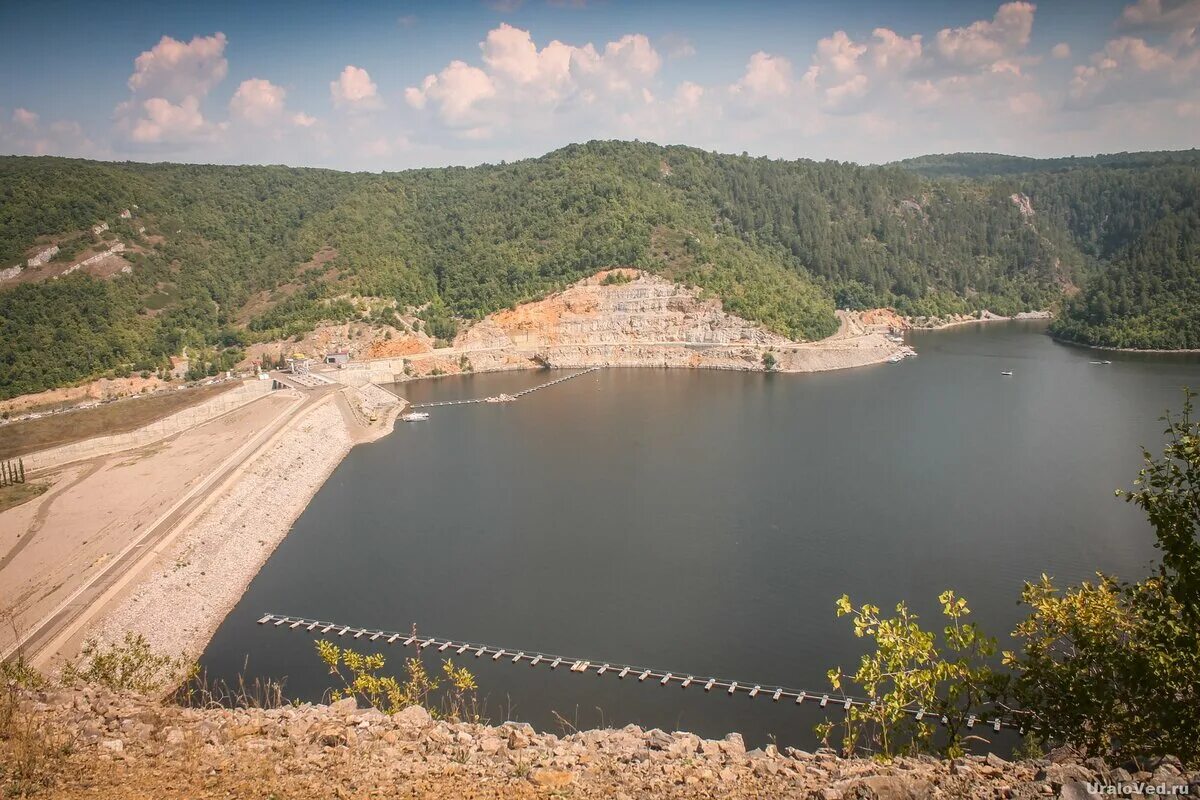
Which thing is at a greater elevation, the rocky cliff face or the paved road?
the rocky cliff face

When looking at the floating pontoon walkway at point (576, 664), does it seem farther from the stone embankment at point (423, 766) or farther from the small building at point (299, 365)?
the small building at point (299, 365)

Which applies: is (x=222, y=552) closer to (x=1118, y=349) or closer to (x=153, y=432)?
(x=153, y=432)

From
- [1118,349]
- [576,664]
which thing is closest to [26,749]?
[576,664]

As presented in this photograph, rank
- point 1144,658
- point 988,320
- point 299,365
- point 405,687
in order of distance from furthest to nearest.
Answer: point 988,320, point 299,365, point 405,687, point 1144,658

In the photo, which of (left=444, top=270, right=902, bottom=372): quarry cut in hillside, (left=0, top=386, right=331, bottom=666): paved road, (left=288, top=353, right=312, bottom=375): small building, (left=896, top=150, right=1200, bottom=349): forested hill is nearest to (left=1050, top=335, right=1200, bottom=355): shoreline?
(left=896, top=150, right=1200, bottom=349): forested hill

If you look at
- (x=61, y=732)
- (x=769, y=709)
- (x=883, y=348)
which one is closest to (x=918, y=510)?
(x=769, y=709)

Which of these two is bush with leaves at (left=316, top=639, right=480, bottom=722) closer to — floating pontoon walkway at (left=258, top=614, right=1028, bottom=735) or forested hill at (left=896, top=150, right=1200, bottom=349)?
floating pontoon walkway at (left=258, top=614, right=1028, bottom=735)
